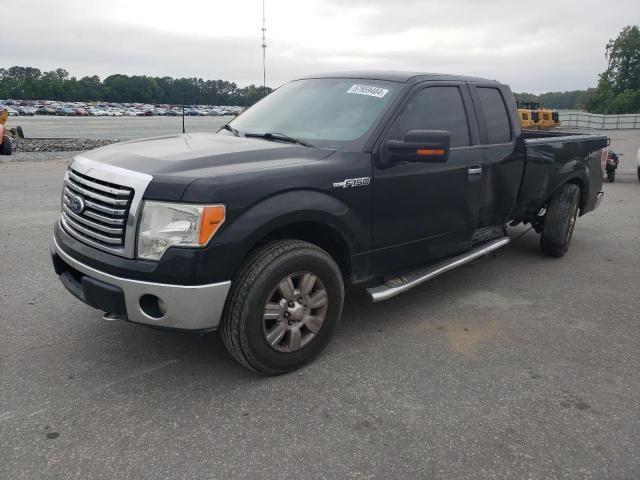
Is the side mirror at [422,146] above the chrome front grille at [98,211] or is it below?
above

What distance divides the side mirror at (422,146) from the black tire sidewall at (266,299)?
83 centimetres

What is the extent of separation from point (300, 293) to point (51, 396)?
4.87ft

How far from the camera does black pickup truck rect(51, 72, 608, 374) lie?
2.73 meters

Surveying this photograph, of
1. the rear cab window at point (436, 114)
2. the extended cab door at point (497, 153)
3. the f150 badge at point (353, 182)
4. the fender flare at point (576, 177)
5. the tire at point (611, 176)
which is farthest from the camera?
the tire at point (611, 176)

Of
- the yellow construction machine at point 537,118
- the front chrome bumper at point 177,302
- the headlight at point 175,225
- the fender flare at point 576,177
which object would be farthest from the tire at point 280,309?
the yellow construction machine at point 537,118

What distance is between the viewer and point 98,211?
9.67ft

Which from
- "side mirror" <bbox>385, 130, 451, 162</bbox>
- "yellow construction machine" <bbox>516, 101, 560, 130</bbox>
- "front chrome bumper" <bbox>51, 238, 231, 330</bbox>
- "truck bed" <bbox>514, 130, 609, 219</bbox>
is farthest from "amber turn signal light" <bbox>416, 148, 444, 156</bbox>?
"yellow construction machine" <bbox>516, 101, 560, 130</bbox>

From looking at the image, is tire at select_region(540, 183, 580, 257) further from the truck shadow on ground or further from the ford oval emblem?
the ford oval emblem

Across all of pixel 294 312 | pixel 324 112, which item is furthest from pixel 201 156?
pixel 324 112

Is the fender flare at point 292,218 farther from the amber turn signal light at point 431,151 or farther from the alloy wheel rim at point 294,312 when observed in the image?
the amber turn signal light at point 431,151

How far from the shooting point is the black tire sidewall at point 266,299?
2.89m

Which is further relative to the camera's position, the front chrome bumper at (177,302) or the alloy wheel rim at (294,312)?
the alloy wheel rim at (294,312)

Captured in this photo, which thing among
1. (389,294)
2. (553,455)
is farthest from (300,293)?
(553,455)

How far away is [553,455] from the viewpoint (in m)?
2.50
